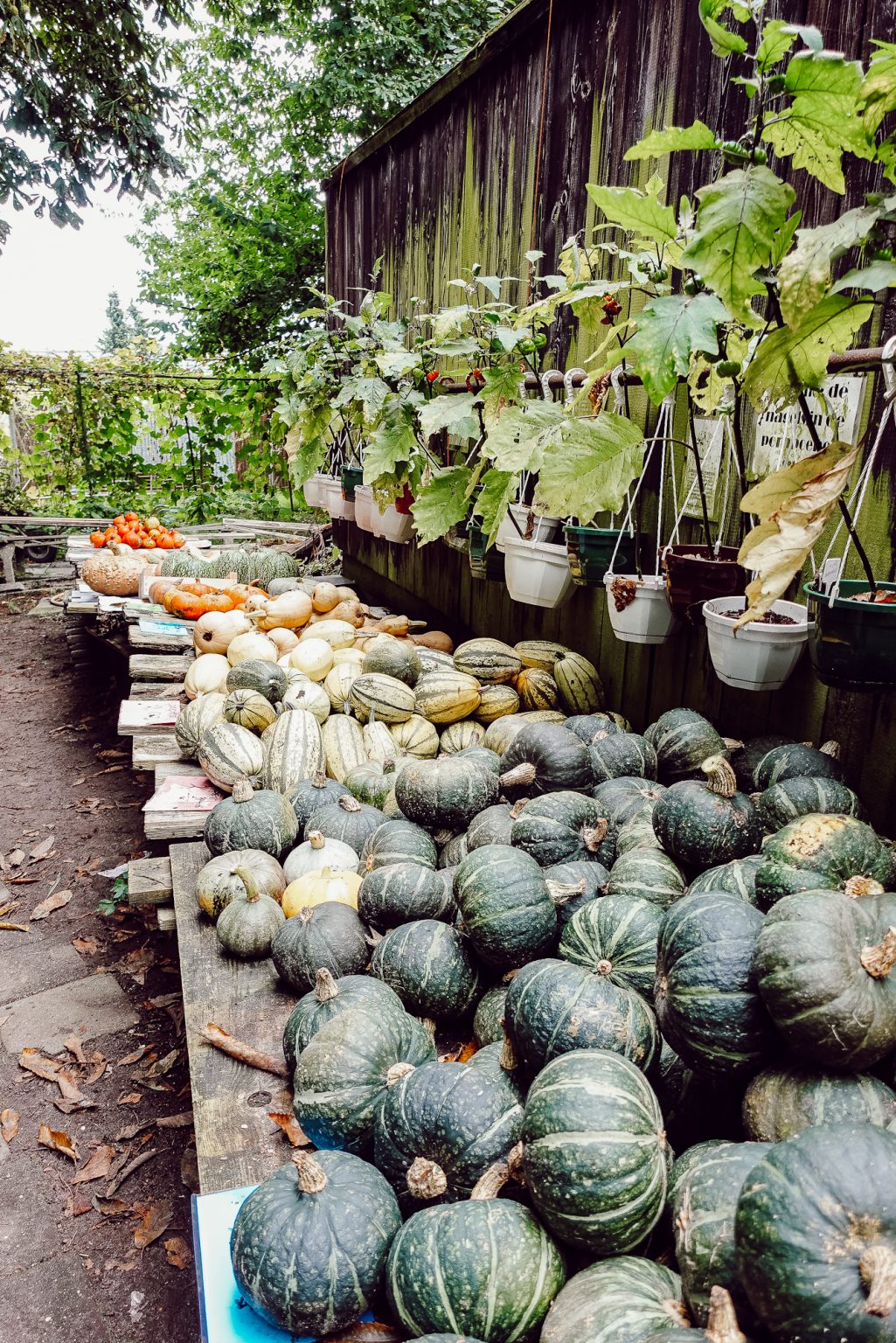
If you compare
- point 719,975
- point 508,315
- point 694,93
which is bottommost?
point 719,975

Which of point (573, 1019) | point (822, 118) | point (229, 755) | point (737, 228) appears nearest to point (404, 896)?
point (573, 1019)

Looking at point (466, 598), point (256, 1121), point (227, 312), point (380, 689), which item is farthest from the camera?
point (227, 312)

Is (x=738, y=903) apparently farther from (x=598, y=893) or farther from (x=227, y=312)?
(x=227, y=312)

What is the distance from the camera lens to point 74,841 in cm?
527

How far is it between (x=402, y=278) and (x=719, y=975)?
5898 millimetres

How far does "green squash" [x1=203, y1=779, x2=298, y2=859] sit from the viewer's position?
10.4ft

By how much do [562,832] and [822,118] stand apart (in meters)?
1.85

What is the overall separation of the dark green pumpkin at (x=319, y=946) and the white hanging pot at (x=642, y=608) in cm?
127

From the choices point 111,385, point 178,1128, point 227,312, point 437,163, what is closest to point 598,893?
point 178,1128

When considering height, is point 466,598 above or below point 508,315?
below

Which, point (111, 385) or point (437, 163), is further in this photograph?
point (111, 385)

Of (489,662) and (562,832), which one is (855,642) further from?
(489,662)

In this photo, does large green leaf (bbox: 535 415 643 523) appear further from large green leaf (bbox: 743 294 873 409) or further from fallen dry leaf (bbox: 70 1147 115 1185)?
fallen dry leaf (bbox: 70 1147 115 1185)

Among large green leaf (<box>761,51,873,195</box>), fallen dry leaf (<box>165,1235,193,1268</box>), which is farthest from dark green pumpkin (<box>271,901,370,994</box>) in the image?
large green leaf (<box>761,51,873,195</box>)
